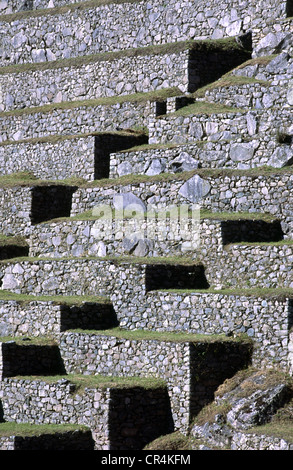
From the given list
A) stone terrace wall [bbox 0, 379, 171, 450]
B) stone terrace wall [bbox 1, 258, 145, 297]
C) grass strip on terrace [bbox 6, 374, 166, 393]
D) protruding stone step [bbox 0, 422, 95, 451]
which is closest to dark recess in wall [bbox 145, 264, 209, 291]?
stone terrace wall [bbox 1, 258, 145, 297]

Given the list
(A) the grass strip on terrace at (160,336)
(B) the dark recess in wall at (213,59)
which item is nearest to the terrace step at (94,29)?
(B) the dark recess in wall at (213,59)

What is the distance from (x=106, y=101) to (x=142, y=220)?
673 cm

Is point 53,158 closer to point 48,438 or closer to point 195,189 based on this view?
point 195,189

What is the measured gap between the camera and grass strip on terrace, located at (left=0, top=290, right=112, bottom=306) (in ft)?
84.2

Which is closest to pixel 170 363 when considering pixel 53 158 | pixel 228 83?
pixel 228 83

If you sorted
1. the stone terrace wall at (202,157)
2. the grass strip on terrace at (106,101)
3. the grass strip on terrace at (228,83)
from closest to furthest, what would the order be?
the stone terrace wall at (202,157), the grass strip on terrace at (228,83), the grass strip on terrace at (106,101)

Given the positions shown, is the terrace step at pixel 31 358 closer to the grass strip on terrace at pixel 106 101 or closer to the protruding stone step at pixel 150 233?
the protruding stone step at pixel 150 233

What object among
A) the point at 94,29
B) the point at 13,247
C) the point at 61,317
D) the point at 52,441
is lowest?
the point at 52,441

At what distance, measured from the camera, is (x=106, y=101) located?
3250 cm

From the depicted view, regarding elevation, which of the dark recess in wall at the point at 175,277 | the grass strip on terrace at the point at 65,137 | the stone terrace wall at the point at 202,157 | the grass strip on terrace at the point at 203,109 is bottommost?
the dark recess in wall at the point at 175,277

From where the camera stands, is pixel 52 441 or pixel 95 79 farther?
pixel 95 79

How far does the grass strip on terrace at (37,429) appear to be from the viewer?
75.9ft

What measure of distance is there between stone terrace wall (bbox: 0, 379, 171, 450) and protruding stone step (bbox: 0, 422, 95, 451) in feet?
0.75

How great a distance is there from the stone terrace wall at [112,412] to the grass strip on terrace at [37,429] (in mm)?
163
